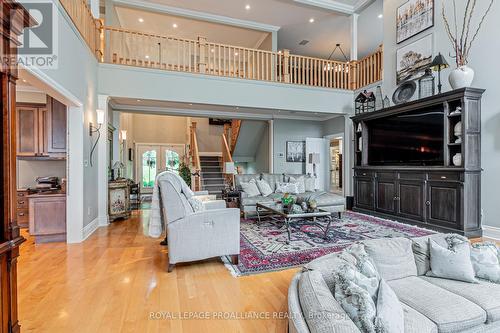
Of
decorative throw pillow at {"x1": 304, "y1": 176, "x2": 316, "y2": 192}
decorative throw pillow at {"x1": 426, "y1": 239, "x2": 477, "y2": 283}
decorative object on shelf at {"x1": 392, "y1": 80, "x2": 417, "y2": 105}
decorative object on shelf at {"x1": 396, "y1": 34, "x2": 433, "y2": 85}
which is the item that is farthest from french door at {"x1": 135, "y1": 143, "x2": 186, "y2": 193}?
decorative throw pillow at {"x1": 426, "y1": 239, "x2": 477, "y2": 283}

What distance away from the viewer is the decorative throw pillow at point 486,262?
1967mm

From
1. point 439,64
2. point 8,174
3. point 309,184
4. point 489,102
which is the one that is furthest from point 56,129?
point 489,102

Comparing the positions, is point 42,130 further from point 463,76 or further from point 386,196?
point 463,76

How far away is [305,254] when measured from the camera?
3385 mm

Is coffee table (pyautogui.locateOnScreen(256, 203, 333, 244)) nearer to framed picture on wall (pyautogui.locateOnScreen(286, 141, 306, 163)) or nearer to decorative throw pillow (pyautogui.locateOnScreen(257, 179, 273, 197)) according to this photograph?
decorative throw pillow (pyautogui.locateOnScreen(257, 179, 273, 197))

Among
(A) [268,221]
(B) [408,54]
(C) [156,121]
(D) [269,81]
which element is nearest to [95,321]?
(A) [268,221]

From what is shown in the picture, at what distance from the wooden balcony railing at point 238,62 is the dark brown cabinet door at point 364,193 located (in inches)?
104

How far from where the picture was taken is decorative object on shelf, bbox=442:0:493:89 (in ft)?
14.1

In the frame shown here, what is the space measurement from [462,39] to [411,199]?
9.83 feet

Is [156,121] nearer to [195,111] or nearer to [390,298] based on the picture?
[195,111]

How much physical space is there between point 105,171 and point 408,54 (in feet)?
22.4

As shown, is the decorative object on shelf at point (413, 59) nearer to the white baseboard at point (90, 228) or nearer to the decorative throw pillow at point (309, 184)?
the decorative throw pillow at point (309, 184)

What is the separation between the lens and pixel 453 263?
1.95 m

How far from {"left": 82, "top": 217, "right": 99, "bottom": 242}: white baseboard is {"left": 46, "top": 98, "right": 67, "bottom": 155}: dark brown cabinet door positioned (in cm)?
131
